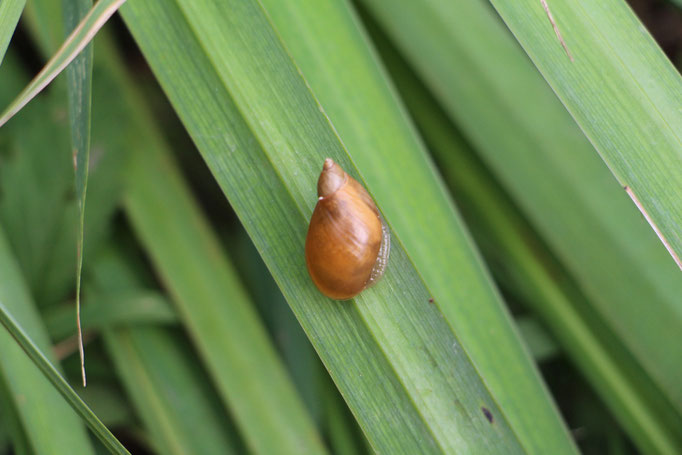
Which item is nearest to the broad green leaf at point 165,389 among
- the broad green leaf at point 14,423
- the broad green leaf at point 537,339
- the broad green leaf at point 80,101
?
the broad green leaf at point 14,423

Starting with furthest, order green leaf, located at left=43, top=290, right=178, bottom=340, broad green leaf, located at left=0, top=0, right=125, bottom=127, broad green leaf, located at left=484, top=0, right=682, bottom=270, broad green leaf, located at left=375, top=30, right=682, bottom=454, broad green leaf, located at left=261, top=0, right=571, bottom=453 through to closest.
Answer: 1. green leaf, located at left=43, top=290, right=178, bottom=340
2. broad green leaf, located at left=375, top=30, right=682, bottom=454
3. broad green leaf, located at left=261, top=0, right=571, bottom=453
4. broad green leaf, located at left=484, top=0, right=682, bottom=270
5. broad green leaf, located at left=0, top=0, right=125, bottom=127

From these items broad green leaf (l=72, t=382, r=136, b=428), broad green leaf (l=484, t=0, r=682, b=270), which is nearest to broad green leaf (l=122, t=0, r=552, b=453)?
broad green leaf (l=484, t=0, r=682, b=270)

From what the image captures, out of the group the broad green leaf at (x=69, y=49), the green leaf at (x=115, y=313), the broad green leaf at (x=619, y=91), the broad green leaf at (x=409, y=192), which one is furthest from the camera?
the green leaf at (x=115, y=313)

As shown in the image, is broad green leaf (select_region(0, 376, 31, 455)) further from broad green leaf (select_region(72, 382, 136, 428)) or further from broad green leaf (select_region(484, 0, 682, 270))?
broad green leaf (select_region(484, 0, 682, 270))

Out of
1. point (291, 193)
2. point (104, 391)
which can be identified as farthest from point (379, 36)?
point (104, 391)

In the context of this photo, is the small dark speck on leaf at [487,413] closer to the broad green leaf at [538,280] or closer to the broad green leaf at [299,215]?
the broad green leaf at [299,215]

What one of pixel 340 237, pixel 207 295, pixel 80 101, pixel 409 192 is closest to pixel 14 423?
pixel 207 295
